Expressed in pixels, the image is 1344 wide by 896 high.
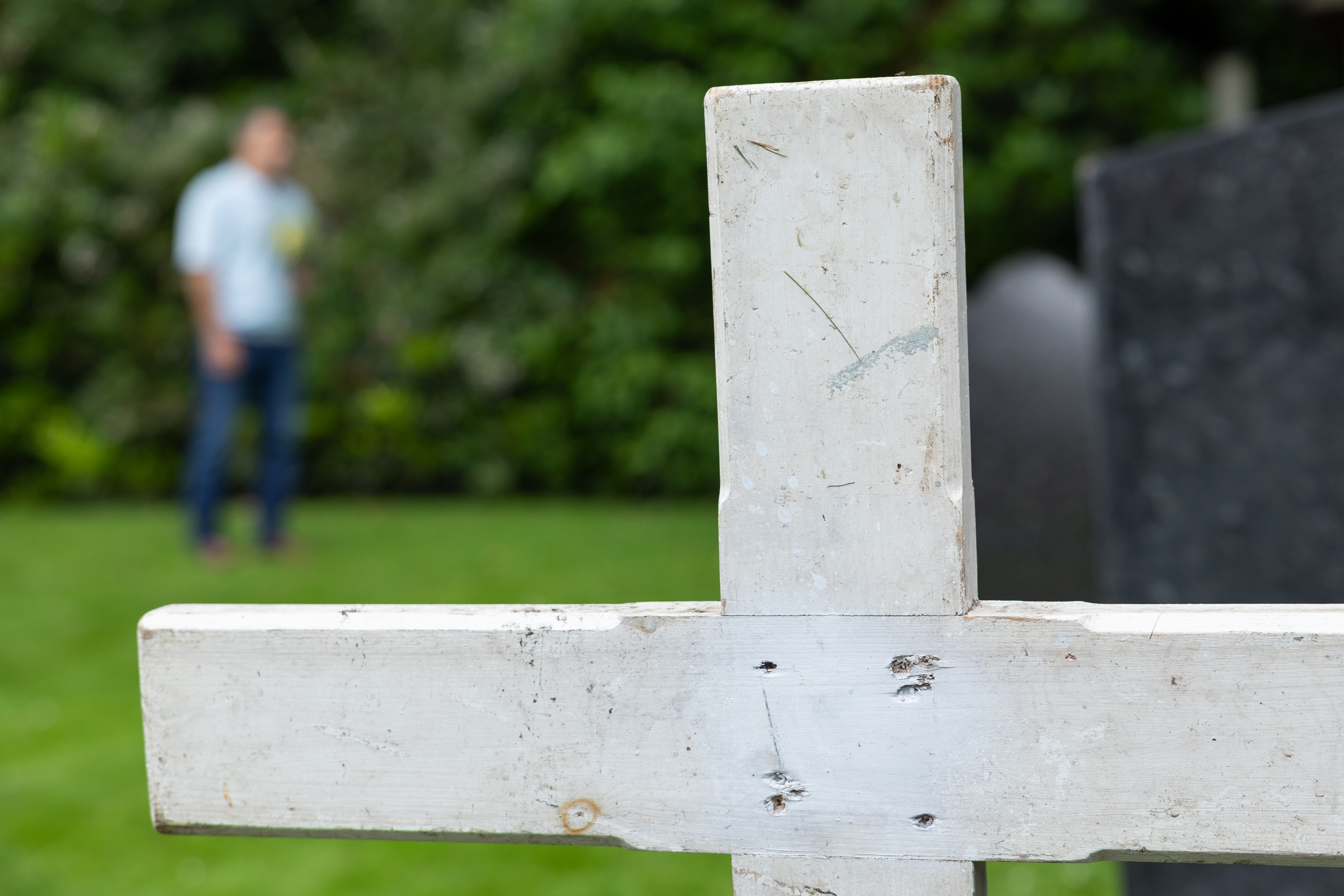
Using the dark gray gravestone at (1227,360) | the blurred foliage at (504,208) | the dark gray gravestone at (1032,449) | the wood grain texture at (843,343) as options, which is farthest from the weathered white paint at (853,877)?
the blurred foliage at (504,208)

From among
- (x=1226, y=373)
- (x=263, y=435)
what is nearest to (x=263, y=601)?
(x=263, y=435)

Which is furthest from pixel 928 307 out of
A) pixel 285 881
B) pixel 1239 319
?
pixel 285 881

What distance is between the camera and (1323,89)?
7.96 m

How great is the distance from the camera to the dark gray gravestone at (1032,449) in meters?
2.26

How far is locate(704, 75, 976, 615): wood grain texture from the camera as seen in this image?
2.33 feet

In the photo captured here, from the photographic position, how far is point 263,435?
521 cm

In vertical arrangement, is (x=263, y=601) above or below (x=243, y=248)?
below

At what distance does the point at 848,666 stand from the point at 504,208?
6.79 meters

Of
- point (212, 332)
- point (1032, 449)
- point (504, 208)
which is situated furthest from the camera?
point (504, 208)

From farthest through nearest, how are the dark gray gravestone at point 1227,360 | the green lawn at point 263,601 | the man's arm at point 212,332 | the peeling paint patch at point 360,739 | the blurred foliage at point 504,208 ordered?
the blurred foliage at point 504,208, the man's arm at point 212,332, the green lawn at point 263,601, the dark gray gravestone at point 1227,360, the peeling paint patch at point 360,739

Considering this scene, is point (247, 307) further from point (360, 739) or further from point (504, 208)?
point (360, 739)

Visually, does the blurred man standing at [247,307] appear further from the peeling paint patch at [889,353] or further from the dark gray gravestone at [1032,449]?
the peeling paint patch at [889,353]

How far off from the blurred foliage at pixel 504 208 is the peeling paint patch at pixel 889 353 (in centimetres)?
611

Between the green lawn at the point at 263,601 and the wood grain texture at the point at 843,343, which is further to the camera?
the green lawn at the point at 263,601
